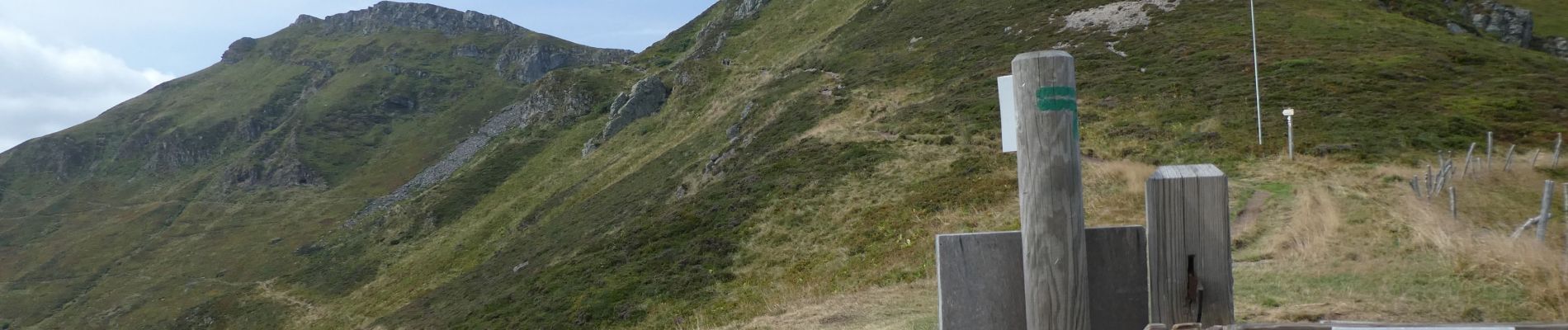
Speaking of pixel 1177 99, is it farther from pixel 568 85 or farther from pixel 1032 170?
pixel 568 85

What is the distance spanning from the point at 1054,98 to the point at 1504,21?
5800 centimetres

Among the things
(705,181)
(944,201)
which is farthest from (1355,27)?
(705,181)

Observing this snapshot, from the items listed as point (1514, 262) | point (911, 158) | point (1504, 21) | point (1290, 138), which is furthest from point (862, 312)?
point (1504, 21)

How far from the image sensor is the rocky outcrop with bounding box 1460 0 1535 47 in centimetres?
4475

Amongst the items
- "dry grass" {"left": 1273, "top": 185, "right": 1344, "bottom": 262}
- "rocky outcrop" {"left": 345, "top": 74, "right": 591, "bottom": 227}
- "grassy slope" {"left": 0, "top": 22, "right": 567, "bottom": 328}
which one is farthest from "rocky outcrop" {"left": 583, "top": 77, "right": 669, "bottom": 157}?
"dry grass" {"left": 1273, "top": 185, "right": 1344, "bottom": 262}

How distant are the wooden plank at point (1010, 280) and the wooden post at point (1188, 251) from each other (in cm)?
12

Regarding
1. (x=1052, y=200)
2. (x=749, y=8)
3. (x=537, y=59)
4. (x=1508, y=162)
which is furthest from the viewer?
(x=537, y=59)

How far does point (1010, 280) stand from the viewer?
10.8ft

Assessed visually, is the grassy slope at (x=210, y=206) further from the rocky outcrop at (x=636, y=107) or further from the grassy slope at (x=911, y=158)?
the grassy slope at (x=911, y=158)

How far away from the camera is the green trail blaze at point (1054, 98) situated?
10.3ft

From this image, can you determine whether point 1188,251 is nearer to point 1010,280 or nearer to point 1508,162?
point 1010,280

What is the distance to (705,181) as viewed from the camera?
121 ft

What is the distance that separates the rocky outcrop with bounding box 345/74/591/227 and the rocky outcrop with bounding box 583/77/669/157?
53.3ft

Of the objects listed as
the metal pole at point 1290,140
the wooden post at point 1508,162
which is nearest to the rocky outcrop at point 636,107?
the metal pole at point 1290,140
